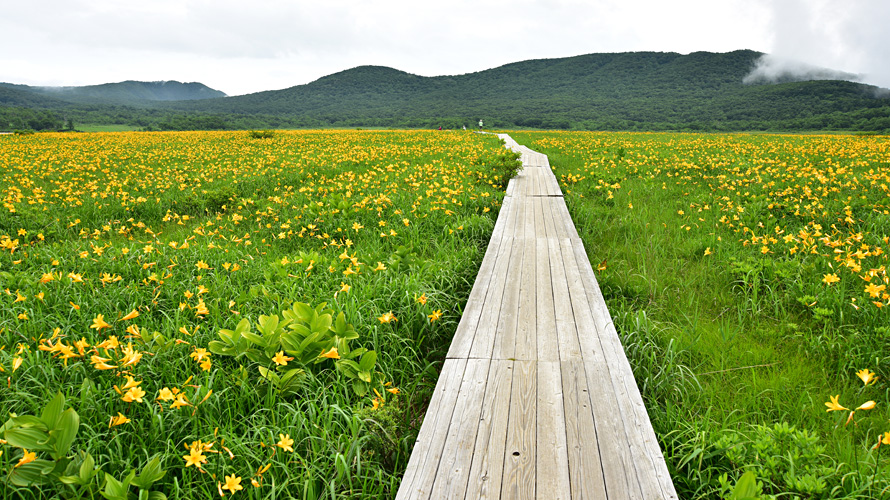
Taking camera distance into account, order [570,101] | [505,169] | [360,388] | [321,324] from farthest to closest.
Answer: [570,101], [505,169], [321,324], [360,388]

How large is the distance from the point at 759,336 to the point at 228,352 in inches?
145

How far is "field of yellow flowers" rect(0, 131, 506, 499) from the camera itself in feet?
5.56

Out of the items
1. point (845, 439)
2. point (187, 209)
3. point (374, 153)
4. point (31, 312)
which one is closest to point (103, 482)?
point (31, 312)

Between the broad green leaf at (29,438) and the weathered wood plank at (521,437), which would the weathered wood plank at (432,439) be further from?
the broad green leaf at (29,438)

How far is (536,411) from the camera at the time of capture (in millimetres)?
1952

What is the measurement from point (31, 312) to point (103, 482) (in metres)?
1.93

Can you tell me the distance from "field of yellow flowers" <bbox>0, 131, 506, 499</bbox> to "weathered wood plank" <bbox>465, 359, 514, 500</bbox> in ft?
1.43

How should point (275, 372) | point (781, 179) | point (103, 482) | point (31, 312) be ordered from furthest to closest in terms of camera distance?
point (781, 179), point (31, 312), point (275, 372), point (103, 482)

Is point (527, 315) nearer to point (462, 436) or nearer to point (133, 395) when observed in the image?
point (462, 436)

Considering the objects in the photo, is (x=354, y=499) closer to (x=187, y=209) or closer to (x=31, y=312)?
(x=31, y=312)

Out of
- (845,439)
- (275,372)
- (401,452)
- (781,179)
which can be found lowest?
(401,452)

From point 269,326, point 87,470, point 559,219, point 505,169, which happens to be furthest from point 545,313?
point 505,169

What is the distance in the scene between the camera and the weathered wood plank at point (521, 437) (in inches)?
61.2

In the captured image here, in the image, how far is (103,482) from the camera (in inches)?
64.2
